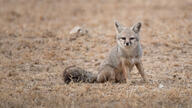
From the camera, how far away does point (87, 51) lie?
10.0 metres

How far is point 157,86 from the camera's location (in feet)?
22.9

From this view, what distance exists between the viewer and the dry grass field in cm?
621

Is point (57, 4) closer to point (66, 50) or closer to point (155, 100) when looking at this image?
point (66, 50)

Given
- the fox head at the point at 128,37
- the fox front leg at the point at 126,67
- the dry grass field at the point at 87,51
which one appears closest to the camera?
the dry grass field at the point at 87,51

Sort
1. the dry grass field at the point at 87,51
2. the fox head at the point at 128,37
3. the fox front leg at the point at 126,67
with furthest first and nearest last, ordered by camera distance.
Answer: the fox front leg at the point at 126,67, the fox head at the point at 128,37, the dry grass field at the point at 87,51

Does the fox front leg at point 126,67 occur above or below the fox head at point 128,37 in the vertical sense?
below

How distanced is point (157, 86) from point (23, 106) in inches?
106

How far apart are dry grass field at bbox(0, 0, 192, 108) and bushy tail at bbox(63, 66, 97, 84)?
0.20 m

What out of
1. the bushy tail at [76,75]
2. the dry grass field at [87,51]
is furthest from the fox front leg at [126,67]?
the bushy tail at [76,75]

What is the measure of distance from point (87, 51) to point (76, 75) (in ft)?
9.68

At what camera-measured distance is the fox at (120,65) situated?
710 centimetres

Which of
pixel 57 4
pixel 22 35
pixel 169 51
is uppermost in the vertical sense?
pixel 57 4

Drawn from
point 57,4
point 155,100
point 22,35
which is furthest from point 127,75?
point 57,4

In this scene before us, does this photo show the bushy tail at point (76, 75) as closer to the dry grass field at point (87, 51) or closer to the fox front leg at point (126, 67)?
the dry grass field at point (87, 51)
